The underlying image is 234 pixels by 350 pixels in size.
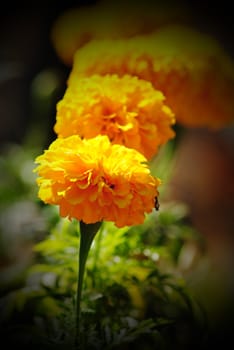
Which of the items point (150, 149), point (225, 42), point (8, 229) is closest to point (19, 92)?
point (8, 229)

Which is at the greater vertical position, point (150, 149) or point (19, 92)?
point (150, 149)

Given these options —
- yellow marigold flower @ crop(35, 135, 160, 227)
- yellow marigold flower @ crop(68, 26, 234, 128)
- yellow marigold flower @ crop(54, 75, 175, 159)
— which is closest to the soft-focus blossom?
yellow marigold flower @ crop(68, 26, 234, 128)

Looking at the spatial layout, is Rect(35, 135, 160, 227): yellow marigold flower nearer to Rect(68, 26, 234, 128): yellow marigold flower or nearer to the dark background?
Rect(68, 26, 234, 128): yellow marigold flower

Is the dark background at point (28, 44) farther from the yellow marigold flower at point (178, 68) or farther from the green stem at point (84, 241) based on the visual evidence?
the green stem at point (84, 241)

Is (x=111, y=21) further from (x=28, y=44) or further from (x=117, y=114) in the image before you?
(x=28, y=44)

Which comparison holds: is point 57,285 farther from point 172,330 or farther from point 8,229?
point 8,229

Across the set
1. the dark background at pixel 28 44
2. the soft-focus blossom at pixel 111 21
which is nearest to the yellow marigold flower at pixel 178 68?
the soft-focus blossom at pixel 111 21
